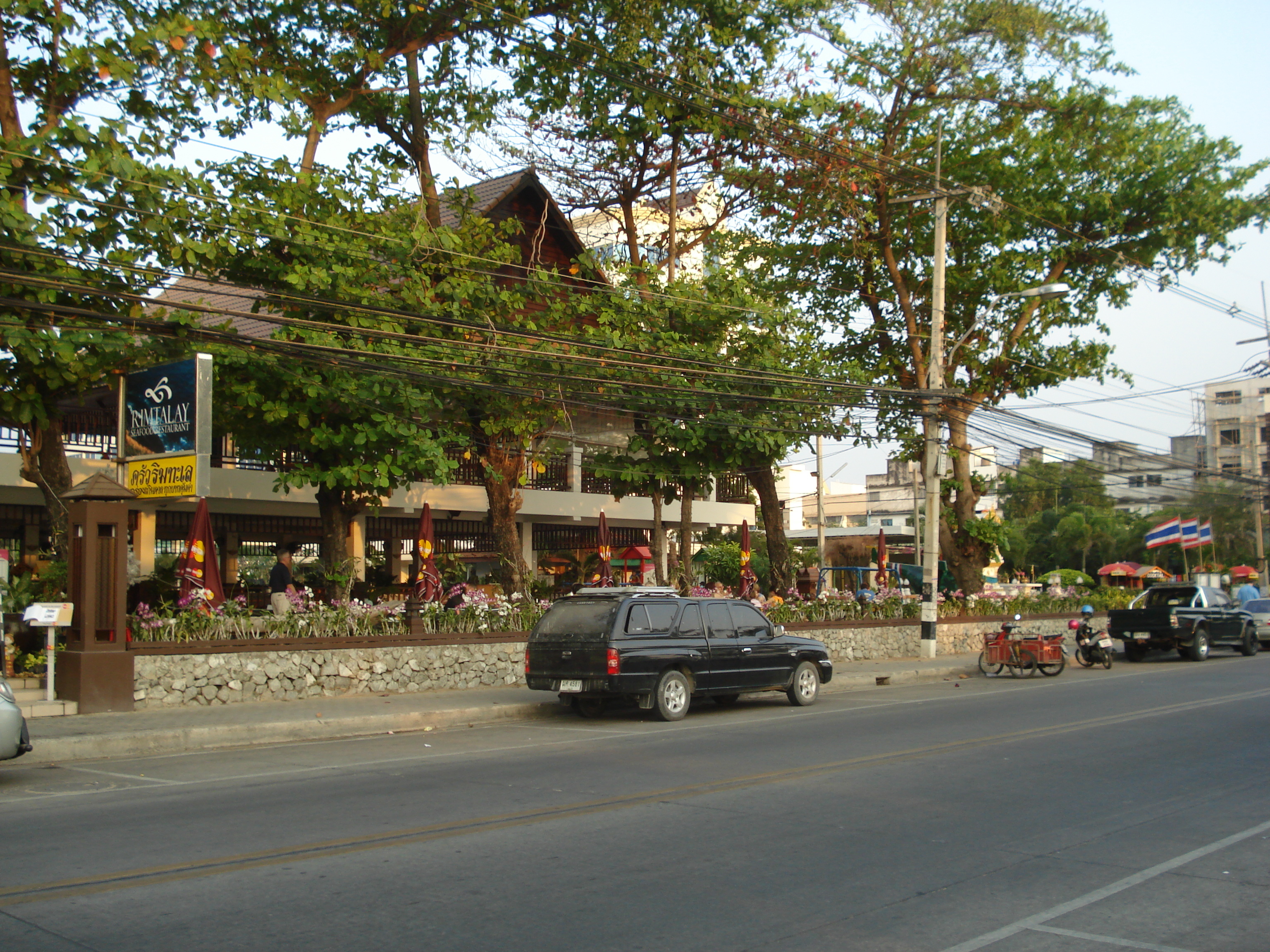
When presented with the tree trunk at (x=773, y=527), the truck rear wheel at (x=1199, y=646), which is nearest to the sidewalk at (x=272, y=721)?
the tree trunk at (x=773, y=527)

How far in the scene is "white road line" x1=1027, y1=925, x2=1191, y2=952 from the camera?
5246 mm

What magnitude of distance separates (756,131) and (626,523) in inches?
588

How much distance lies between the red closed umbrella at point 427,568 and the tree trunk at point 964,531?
1594 cm

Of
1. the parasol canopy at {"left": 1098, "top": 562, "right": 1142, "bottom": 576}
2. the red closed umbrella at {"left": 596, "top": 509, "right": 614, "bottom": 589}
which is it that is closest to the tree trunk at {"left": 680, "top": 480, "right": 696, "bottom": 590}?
the red closed umbrella at {"left": 596, "top": 509, "right": 614, "bottom": 589}

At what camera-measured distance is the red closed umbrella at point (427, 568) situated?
1888 cm

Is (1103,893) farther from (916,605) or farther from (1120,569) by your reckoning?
(1120,569)

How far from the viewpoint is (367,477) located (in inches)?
688

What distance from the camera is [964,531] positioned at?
30.5 meters

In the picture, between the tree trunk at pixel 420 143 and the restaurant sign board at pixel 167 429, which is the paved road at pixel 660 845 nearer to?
the restaurant sign board at pixel 167 429

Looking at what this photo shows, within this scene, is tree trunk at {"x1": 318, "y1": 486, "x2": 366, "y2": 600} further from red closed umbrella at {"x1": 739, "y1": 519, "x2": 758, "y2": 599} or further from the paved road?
red closed umbrella at {"x1": 739, "y1": 519, "x2": 758, "y2": 599}

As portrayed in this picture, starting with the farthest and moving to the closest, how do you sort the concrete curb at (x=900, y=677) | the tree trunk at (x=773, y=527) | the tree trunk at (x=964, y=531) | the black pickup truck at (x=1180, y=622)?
the tree trunk at (x=964, y=531)
the tree trunk at (x=773, y=527)
the black pickup truck at (x=1180, y=622)
the concrete curb at (x=900, y=677)

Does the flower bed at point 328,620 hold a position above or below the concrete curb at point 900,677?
above

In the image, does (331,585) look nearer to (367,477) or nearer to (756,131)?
(367,477)

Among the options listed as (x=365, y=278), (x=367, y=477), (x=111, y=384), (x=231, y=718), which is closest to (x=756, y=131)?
(x=365, y=278)
